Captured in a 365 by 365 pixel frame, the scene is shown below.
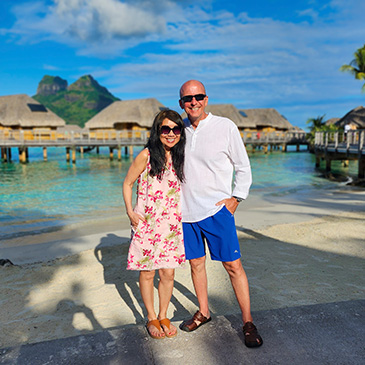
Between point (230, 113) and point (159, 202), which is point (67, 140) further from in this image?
point (159, 202)

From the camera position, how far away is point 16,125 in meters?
32.8

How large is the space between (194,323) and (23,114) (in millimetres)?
35568

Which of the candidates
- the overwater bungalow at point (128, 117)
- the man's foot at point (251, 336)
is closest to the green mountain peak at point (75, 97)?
the overwater bungalow at point (128, 117)

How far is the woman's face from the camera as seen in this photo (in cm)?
217

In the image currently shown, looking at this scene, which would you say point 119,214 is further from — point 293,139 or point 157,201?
point 293,139

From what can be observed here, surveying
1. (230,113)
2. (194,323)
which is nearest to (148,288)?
(194,323)

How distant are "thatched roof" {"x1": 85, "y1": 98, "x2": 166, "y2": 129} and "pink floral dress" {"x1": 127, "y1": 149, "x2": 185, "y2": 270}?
3404 cm

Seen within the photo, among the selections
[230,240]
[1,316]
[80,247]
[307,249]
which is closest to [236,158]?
[230,240]

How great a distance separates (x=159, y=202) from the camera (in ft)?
7.23

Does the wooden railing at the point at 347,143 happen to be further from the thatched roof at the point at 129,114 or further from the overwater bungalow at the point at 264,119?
the overwater bungalow at the point at 264,119

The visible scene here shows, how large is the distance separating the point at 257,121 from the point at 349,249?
45.5 meters

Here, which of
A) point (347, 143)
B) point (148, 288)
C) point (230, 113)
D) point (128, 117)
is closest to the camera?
point (148, 288)

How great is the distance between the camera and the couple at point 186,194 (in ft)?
7.21

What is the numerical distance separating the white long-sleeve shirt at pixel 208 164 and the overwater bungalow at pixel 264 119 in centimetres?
4638
